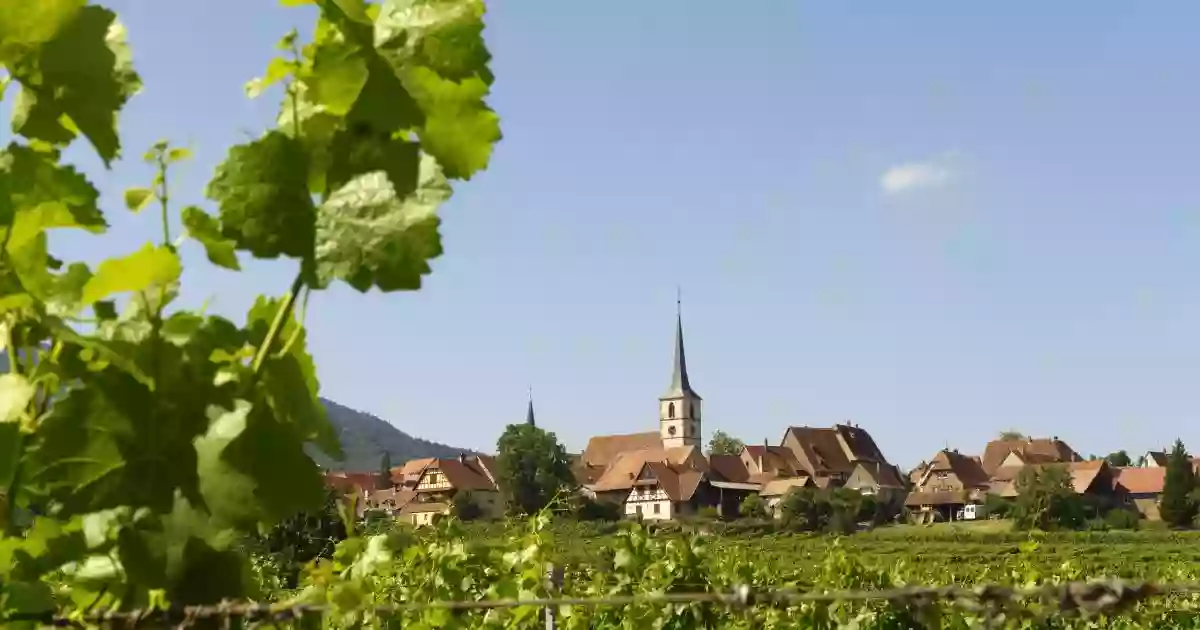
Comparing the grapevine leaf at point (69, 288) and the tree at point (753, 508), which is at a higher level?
the grapevine leaf at point (69, 288)

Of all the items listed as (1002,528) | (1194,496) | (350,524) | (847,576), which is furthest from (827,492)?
(350,524)

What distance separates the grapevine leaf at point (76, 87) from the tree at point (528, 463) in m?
81.5

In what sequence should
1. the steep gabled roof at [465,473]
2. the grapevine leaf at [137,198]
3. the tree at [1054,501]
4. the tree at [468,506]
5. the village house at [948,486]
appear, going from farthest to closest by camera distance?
1. the steep gabled roof at [465,473]
2. the village house at [948,486]
3. the tree at [468,506]
4. the tree at [1054,501]
5. the grapevine leaf at [137,198]

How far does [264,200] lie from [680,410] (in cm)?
10113

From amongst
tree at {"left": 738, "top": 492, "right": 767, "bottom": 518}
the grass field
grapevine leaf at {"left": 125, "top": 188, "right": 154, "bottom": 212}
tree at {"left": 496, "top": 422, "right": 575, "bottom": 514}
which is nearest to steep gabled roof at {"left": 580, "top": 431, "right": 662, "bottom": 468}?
tree at {"left": 496, "top": 422, "right": 575, "bottom": 514}

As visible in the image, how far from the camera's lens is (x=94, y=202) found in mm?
1380

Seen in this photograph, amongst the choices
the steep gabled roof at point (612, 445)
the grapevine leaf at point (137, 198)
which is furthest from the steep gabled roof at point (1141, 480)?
the grapevine leaf at point (137, 198)

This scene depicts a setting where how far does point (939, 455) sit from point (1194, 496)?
1791 centimetres

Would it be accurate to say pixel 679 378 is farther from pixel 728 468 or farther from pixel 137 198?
pixel 137 198

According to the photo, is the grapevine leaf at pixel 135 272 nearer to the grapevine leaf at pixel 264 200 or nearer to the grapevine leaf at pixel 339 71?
the grapevine leaf at pixel 264 200

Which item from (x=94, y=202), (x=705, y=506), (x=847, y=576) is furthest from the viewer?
(x=705, y=506)

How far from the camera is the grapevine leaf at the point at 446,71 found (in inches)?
43.9

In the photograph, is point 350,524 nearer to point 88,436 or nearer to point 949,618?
point 88,436

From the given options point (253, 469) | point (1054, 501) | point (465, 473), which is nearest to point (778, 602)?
point (253, 469)
